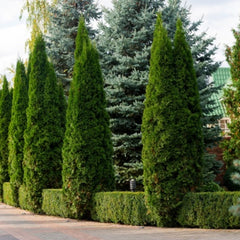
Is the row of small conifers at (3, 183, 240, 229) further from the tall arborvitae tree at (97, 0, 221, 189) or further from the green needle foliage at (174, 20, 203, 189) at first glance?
the tall arborvitae tree at (97, 0, 221, 189)

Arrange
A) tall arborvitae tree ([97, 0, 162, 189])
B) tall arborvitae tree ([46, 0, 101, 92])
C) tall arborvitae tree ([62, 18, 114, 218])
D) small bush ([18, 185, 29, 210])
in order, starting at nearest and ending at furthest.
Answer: tall arborvitae tree ([62, 18, 114, 218]) → small bush ([18, 185, 29, 210]) → tall arborvitae tree ([97, 0, 162, 189]) → tall arborvitae tree ([46, 0, 101, 92])

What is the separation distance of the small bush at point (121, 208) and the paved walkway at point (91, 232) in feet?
0.94

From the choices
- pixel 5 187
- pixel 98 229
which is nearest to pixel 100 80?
pixel 98 229

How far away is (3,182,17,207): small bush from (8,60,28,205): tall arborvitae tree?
40cm

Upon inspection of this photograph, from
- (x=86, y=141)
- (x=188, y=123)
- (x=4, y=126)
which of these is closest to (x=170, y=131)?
(x=188, y=123)

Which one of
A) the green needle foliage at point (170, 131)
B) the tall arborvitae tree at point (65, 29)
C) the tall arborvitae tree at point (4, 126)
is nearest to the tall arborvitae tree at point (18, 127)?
the tall arborvitae tree at point (4, 126)

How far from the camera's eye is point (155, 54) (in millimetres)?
10852

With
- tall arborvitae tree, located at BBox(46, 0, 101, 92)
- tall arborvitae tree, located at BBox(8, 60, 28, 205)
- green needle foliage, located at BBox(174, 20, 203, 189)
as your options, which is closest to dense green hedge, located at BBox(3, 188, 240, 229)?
green needle foliage, located at BBox(174, 20, 203, 189)

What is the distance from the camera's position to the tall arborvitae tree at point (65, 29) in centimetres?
2127

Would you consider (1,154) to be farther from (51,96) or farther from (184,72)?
(184,72)

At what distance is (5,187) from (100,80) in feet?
29.2

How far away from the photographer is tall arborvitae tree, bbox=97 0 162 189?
16359 millimetres

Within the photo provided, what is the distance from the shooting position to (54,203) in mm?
13359

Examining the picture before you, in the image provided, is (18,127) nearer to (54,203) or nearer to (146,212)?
(54,203)
